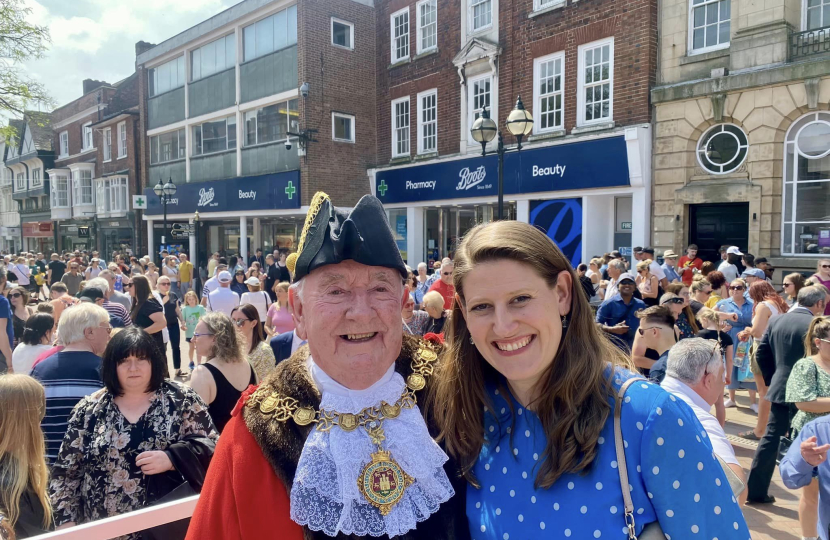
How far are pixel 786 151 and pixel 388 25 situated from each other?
12582 millimetres

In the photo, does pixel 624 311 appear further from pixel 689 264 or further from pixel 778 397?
pixel 689 264

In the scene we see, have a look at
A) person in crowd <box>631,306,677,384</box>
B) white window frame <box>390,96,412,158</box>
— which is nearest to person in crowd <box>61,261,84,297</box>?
white window frame <box>390,96,412,158</box>

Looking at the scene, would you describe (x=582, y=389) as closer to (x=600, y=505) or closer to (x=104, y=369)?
(x=600, y=505)

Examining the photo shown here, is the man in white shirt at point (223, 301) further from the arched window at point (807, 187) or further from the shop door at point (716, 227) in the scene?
the arched window at point (807, 187)

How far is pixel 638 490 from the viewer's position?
150cm

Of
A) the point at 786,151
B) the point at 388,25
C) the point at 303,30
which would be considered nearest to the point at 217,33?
the point at 303,30

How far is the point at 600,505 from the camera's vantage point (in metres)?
1.51

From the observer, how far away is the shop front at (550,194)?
12.0 metres

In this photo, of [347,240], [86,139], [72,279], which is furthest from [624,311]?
[86,139]

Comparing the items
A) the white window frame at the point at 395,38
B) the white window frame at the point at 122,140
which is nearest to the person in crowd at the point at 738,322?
the white window frame at the point at 395,38

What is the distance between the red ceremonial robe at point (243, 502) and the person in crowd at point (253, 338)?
352 centimetres

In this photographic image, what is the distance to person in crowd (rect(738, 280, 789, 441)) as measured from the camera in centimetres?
558

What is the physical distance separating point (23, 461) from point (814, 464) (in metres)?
4.07

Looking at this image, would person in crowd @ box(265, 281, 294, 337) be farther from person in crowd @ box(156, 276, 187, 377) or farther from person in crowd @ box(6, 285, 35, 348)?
person in crowd @ box(6, 285, 35, 348)
